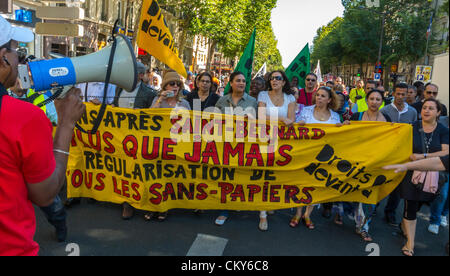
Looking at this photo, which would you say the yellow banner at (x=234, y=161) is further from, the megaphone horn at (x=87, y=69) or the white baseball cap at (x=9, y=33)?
the white baseball cap at (x=9, y=33)

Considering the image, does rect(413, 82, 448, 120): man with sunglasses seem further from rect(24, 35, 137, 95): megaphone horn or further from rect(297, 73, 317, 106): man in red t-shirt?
rect(297, 73, 317, 106): man in red t-shirt

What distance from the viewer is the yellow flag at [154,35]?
18.9 ft

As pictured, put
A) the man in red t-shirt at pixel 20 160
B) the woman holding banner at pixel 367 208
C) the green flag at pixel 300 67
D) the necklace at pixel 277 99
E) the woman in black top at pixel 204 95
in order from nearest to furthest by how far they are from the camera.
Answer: the man in red t-shirt at pixel 20 160 < the woman holding banner at pixel 367 208 < the necklace at pixel 277 99 < the woman in black top at pixel 204 95 < the green flag at pixel 300 67

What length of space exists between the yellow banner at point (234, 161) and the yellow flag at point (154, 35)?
166 cm

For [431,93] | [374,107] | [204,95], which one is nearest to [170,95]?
[204,95]

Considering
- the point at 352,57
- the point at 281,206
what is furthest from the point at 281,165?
the point at 352,57

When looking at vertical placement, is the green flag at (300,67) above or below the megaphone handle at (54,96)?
above

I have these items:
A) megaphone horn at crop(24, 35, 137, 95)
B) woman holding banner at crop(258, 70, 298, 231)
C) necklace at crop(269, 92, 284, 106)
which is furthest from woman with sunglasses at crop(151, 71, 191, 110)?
megaphone horn at crop(24, 35, 137, 95)

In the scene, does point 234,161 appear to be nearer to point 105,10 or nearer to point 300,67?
point 300,67

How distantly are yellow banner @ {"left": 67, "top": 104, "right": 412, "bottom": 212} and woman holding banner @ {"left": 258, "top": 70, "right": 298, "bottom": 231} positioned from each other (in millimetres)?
214

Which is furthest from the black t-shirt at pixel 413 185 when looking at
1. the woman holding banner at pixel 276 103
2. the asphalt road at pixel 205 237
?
the woman holding banner at pixel 276 103

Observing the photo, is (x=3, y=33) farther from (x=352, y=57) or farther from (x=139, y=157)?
(x=352, y=57)

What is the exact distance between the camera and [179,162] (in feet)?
14.4
